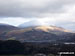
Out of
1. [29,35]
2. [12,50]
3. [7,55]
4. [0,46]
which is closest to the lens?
[7,55]

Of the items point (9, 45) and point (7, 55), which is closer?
point (7, 55)

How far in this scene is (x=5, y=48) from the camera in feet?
169

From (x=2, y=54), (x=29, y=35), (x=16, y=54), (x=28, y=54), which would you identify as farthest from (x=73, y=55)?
(x=29, y=35)

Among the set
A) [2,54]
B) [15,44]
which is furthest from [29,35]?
[2,54]

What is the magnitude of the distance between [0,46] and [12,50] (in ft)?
19.1

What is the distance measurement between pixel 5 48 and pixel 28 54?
862cm

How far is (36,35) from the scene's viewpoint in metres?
163

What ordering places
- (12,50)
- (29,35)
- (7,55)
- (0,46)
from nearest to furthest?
(7,55), (12,50), (0,46), (29,35)

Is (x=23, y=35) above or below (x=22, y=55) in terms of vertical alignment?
above

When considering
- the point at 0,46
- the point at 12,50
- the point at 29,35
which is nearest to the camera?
the point at 12,50

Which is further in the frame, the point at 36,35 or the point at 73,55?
the point at 36,35

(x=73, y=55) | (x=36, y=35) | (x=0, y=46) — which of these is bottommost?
(x=73, y=55)

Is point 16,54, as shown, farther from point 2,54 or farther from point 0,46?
point 0,46

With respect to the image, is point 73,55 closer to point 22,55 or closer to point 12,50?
point 22,55
